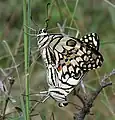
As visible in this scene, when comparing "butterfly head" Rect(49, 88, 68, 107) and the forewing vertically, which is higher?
the forewing

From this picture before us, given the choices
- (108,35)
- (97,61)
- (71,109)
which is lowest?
(71,109)

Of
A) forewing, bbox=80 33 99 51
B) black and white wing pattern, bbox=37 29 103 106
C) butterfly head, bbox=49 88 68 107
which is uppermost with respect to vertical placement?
forewing, bbox=80 33 99 51

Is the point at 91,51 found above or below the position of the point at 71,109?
above

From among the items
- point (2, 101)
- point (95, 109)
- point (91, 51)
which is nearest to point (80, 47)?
point (91, 51)

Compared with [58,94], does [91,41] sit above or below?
above

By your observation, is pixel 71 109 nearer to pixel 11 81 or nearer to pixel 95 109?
pixel 95 109

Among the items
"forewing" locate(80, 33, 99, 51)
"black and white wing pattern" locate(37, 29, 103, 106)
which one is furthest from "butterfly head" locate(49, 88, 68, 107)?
"forewing" locate(80, 33, 99, 51)

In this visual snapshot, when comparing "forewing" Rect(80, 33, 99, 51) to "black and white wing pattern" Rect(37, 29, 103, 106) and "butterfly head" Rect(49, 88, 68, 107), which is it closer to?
"black and white wing pattern" Rect(37, 29, 103, 106)

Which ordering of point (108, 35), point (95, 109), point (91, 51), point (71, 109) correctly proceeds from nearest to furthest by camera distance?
point (91, 51)
point (95, 109)
point (71, 109)
point (108, 35)
